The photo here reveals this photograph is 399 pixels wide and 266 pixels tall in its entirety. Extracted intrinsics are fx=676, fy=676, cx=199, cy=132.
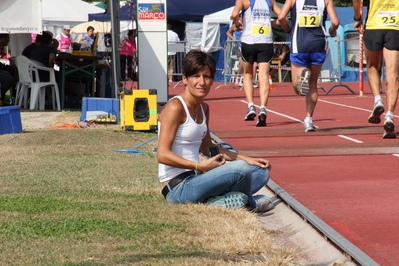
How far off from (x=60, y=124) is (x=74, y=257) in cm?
825

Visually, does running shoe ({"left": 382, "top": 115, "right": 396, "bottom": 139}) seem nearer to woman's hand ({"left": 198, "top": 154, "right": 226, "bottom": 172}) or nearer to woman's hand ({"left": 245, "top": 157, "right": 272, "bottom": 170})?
woman's hand ({"left": 245, "top": 157, "right": 272, "bottom": 170})

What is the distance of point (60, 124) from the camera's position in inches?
452

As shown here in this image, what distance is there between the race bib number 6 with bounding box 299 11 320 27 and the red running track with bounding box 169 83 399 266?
152cm

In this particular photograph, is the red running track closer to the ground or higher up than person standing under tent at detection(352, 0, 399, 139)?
closer to the ground

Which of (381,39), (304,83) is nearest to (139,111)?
(304,83)

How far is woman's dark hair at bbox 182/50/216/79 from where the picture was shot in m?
4.71

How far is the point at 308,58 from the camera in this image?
9.52m

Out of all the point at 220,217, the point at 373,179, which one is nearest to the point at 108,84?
the point at 373,179

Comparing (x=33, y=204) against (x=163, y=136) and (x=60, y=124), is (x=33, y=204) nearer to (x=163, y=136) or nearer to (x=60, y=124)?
(x=163, y=136)

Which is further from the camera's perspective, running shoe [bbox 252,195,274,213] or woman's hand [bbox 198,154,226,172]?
running shoe [bbox 252,195,274,213]

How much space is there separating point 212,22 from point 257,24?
16887 millimetres

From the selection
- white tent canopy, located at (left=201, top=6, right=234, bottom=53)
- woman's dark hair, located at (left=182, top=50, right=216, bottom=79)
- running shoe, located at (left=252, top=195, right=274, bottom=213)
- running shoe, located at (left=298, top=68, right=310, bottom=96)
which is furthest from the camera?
white tent canopy, located at (left=201, top=6, right=234, bottom=53)

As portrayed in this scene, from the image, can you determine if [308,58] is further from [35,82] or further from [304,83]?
[35,82]

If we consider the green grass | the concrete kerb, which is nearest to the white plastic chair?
the green grass
